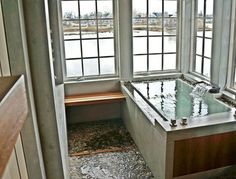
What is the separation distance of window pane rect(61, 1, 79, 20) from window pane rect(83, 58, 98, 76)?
759mm

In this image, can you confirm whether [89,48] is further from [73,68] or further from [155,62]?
[155,62]

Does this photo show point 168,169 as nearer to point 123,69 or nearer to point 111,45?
point 123,69

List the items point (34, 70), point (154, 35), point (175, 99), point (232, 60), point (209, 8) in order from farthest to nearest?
1. point (154, 35)
2. point (209, 8)
3. point (175, 99)
4. point (232, 60)
5. point (34, 70)

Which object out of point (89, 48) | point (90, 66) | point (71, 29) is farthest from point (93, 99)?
point (71, 29)

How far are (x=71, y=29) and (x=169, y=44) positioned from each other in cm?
174

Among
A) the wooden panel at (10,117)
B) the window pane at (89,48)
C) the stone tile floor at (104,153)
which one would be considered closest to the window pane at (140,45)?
the window pane at (89,48)

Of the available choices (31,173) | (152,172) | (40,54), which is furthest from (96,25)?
(31,173)

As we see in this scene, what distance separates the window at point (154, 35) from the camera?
432 centimetres

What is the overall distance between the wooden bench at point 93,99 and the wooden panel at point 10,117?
360 cm

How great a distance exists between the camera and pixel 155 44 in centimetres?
449

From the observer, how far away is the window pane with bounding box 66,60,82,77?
430 centimetres

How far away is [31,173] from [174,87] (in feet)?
10.9

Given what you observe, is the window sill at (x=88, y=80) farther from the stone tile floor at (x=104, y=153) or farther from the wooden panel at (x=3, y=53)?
the wooden panel at (x=3, y=53)

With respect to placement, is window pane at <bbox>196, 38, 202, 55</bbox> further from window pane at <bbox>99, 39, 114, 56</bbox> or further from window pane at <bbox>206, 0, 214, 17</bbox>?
window pane at <bbox>99, 39, 114, 56</bbox>
